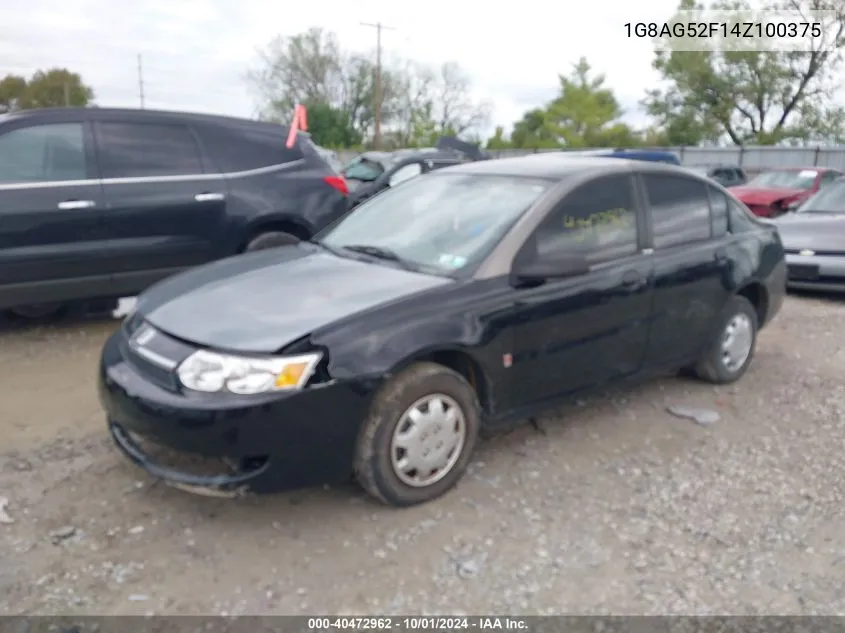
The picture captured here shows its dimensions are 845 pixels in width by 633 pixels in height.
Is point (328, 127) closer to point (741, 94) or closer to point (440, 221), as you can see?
point (741, 94)

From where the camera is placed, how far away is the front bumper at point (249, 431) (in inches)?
122

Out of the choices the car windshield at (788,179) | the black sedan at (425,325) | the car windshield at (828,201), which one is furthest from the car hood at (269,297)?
the car windshield at (788,179)

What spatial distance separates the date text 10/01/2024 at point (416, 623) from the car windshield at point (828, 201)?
8197 mm

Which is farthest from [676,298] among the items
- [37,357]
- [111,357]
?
[37,357]

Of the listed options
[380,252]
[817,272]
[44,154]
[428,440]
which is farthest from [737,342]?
[44,154]

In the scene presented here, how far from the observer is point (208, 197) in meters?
6.41

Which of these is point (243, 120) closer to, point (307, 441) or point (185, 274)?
point (185, 274)

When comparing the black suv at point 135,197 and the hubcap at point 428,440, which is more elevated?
the black suv at point 135,197

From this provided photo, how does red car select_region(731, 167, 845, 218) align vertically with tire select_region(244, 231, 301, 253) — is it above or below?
above

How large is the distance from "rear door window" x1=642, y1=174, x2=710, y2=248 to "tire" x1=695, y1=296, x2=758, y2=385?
57 centimetres

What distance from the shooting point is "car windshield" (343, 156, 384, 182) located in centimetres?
1573

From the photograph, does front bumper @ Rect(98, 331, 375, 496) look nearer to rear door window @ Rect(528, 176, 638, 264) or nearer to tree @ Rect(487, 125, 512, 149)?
rear door window @ Rect(528, 176, 638, 264)

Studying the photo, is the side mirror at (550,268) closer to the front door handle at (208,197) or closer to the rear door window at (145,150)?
the front door handle at (208,197)

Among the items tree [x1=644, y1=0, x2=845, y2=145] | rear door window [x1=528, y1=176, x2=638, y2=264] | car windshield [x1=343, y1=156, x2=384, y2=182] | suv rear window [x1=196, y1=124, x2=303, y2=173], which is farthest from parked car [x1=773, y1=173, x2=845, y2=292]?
tree [x1=644, y1=0, x2=845, y2=145]
